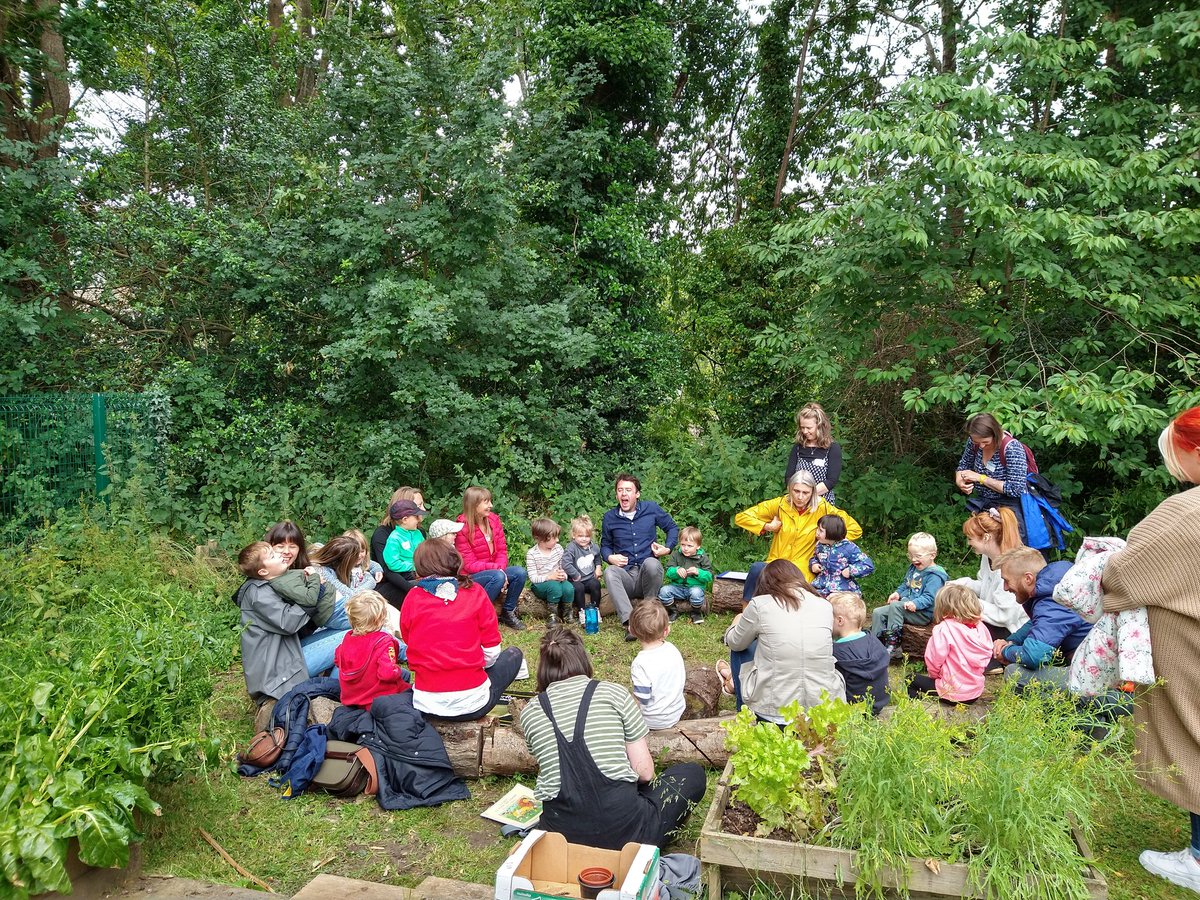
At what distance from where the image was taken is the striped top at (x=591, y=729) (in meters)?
3.23

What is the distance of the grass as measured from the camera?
3.56m

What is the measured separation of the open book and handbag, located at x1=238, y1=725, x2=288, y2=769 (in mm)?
1232

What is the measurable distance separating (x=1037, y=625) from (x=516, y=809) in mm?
3132

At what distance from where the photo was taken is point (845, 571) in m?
5.97

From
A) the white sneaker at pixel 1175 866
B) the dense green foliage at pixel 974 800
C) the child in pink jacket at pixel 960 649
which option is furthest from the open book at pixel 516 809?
the white sneaker at pixel 1175 866

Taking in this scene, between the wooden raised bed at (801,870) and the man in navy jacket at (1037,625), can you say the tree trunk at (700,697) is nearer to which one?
the man in navy jacket at (1037,625)

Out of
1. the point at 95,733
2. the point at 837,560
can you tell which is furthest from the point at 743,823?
the point at 837,560

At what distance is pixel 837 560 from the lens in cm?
600

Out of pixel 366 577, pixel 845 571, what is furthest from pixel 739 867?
pixel 366 577

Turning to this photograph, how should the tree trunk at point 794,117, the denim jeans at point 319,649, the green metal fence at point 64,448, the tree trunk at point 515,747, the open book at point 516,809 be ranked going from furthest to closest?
the tree trunk at point 794,117, the green metal fence at point 64,448, the denim jeans at point 319,649, the tree trunk at point 515,747, the open book at point 516,809

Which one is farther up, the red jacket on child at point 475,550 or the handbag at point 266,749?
the red jacket on child at point 475,550

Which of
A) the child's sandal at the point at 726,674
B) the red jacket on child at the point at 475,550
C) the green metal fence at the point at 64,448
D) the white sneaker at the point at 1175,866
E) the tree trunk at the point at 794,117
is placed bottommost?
the white sneaker at the point at 1175,866

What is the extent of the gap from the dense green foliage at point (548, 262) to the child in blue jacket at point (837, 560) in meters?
1.75

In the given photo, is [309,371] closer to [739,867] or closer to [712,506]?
[712,506]
